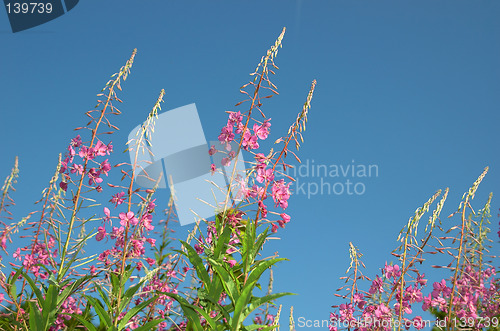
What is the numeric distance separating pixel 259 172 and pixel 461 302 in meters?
2.44

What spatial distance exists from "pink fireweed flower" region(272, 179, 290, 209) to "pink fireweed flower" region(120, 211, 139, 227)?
1565 millimetres

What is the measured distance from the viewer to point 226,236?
4.36 metres

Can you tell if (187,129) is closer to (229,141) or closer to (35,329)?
(229,141)

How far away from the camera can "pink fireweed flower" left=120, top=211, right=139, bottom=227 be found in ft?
15.9

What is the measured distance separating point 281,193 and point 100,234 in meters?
2.07

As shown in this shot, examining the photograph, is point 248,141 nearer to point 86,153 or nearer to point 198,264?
point 198,264

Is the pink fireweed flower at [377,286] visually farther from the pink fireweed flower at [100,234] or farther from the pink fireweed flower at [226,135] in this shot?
the pink fireweed flower at [100,234]

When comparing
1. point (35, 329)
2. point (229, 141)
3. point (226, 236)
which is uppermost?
point (229, 141)

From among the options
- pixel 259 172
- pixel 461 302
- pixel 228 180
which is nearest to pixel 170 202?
pixel 228 180

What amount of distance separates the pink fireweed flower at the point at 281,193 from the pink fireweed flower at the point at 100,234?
6.42 ft

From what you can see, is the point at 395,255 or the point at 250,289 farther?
the point at 395,255

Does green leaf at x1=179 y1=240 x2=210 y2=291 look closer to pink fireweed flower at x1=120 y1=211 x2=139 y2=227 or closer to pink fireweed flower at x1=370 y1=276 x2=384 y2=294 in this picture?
pink fireweed flower at x1=120 y1=211 x2=139 y2=227

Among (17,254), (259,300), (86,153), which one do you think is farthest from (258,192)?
(17,254)

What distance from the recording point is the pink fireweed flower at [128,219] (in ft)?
15.9
